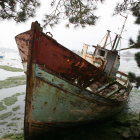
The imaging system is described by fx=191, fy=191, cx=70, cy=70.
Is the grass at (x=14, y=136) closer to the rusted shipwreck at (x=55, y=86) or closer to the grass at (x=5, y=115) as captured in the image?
the rusted shipwreck at (x=55, y=86)

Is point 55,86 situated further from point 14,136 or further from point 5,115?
point 5,115

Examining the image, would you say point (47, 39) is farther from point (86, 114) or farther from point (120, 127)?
point (120, 127)

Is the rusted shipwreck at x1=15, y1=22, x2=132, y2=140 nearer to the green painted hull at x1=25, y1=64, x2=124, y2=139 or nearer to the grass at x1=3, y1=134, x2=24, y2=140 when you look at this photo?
the green painted hull at x1=25, y1=64, x2=124, y2=139

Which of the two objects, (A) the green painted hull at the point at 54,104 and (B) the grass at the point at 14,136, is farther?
(B) the grass at the point at 14,136

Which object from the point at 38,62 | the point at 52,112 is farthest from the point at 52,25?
the point at 52,112

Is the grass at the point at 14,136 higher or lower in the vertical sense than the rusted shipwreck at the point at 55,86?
lower

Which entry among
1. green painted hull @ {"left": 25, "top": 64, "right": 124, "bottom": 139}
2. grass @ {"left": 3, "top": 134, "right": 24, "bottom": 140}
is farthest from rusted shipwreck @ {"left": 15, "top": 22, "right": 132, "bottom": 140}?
grass @ {"left": 3, "top": 134, "right": 24, "bottom": 140}

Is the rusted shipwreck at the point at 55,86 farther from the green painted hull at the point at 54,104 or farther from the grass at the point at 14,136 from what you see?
the grass at the point at 14,136

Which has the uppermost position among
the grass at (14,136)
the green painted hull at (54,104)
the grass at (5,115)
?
the green painted hull at (54,104)

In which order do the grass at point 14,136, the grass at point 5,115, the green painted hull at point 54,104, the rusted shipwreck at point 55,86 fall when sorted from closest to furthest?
1. the rusted shipwreck at point 55,86
2. the green painted hull at point 54,104
3. the grass at point 14,136
4. the grass at point 5,115

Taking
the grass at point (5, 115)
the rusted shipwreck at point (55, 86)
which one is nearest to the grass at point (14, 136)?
the rusted shipwreck at point (55, 86)

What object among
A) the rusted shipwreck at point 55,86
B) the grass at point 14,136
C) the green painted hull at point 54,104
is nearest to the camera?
the rusted shipwreck at point 55,86

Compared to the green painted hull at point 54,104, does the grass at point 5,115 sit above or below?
below

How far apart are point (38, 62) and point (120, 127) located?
174 inches
